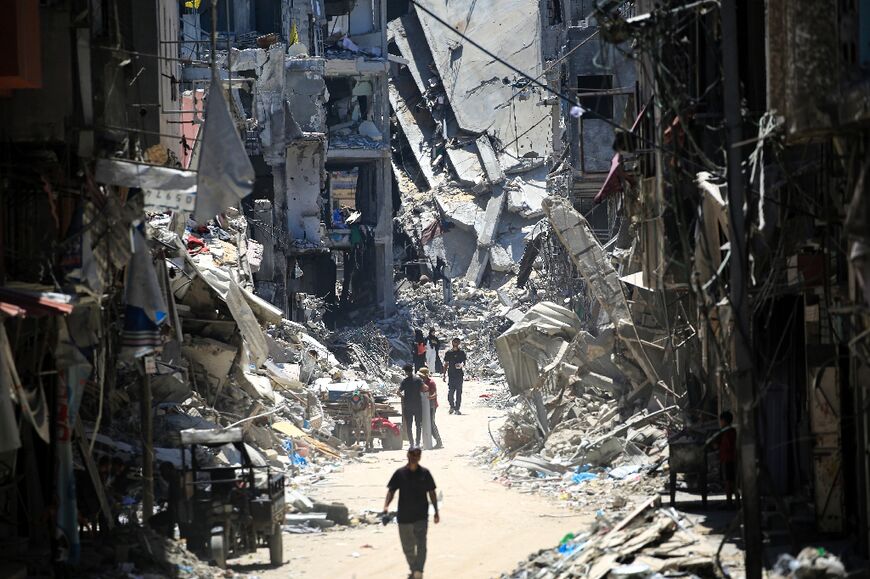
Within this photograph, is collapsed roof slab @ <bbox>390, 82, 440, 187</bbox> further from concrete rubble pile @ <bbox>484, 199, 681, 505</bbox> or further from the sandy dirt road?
the sandy dirt road

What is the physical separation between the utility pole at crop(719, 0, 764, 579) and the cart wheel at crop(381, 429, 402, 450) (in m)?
14.5

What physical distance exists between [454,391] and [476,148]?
2765 cm

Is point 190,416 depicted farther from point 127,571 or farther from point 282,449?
point 127,571

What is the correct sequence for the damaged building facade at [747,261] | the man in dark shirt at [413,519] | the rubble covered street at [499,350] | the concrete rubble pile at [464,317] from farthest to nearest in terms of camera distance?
the concrete rubble pile at [464,317] < the man in dark shirt at [413,519] < the rubble covered street at [499,350] < the damaged building facade at [747,261]

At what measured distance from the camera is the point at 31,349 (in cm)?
1293

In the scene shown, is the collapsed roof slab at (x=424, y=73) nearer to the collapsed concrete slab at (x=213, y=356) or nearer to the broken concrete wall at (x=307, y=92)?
the broken concrete wall at (x=307, y=92)

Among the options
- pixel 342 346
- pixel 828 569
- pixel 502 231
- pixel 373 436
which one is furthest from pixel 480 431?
pixel 502 231

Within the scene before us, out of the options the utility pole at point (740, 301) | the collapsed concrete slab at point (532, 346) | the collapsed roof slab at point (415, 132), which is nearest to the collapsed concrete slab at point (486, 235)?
the collapsed roof slab at point (415, 132)

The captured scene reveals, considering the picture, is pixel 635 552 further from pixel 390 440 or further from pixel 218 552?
pixel 390 440

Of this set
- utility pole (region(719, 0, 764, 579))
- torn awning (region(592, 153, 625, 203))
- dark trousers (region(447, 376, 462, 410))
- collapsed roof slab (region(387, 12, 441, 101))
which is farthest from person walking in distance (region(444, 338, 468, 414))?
collapsed roof slab (region(387, 12, 441, 101))

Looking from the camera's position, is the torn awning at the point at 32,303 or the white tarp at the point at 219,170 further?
the white tarp at the point at 219,170

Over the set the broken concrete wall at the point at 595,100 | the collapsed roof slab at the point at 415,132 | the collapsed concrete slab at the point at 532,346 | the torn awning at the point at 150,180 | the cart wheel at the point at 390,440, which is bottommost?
the cart wheel at the point at 390,440

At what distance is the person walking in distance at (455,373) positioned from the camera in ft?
92.2

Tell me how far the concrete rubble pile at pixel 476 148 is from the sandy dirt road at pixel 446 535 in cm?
3314
